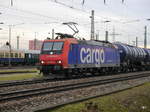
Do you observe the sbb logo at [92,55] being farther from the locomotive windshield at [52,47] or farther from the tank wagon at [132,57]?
the tank wagon at [132,57]

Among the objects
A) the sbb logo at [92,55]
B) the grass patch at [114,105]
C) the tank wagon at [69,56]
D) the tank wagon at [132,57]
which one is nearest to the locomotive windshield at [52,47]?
the tank wagon at [69,56]

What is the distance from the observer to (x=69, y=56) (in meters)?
22.3

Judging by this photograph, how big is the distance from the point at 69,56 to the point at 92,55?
4.18 m

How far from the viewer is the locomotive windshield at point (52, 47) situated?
22438 millimetres

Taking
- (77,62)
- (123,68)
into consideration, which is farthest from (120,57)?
(77,62)

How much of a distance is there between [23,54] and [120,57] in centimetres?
2824

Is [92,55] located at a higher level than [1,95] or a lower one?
higher

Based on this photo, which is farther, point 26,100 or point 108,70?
point 108,70

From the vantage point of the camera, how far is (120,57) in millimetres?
34500

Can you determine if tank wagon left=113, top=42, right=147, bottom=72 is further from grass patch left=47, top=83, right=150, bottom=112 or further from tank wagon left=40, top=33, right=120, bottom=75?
grass patch left=47, top=83, right=150, bottom=112


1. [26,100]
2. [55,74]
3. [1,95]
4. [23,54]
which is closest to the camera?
[26,100]

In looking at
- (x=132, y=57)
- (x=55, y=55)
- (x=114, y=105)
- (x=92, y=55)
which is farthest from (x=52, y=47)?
(x=132, y=57)

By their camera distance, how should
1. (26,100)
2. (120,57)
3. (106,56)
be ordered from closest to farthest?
(26,100) → (106,56) → (120,57)

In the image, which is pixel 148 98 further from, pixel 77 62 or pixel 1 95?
pixel 77 62
